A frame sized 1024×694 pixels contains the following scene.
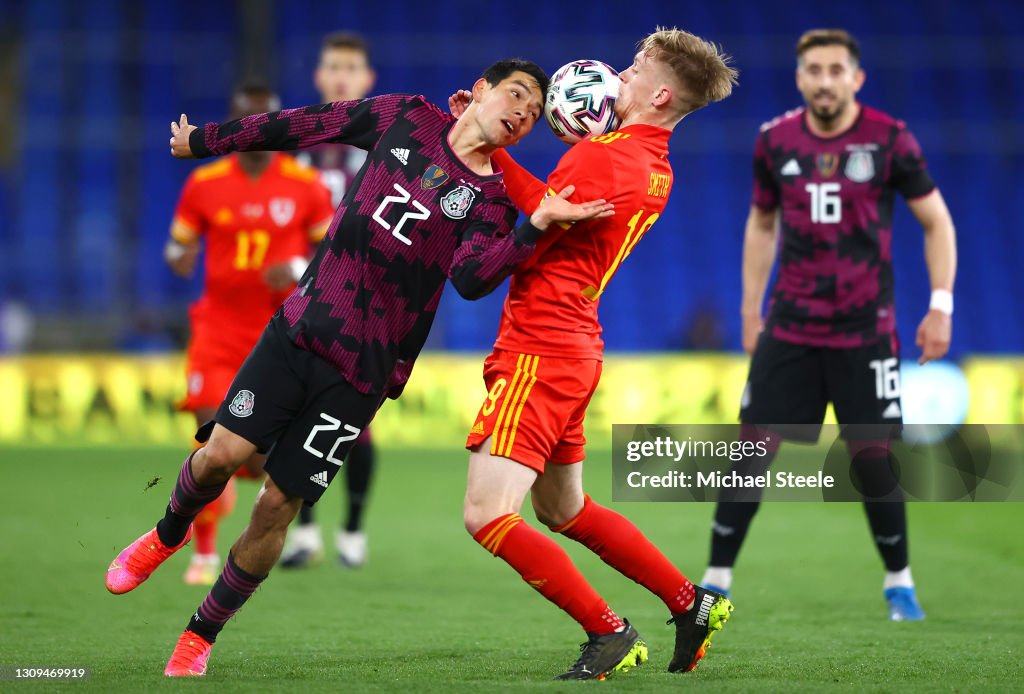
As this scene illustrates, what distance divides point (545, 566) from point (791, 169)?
2539 mm

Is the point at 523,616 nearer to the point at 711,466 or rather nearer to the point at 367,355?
the point at 711,466

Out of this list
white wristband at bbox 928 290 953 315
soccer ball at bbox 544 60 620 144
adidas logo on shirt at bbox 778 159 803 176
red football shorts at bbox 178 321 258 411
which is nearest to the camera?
soccer ball at bbox 544 60 620 144

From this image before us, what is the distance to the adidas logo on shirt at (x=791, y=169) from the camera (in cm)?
614

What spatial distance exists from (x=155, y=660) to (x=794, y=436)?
2793 millimetres

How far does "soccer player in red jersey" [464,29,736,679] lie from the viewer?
4352mm

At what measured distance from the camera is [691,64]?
14.8 ft

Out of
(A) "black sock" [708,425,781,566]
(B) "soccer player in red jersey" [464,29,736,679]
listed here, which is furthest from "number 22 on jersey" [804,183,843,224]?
(B) "soccer player in red jersey" [464,29,736,679]

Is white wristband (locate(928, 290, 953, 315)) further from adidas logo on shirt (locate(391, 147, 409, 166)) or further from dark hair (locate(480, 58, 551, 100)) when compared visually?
adidas logo on shirt (locate(391, 147, 409, 166))

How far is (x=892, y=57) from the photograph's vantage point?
740 inches

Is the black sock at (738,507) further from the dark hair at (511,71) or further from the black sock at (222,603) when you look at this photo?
the black sock at (222,603)

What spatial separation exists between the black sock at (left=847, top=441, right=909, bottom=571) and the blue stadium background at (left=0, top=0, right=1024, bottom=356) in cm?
1029

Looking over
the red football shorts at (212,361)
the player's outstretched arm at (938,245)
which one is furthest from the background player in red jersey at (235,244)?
the player's outstretched arm at (938,245)

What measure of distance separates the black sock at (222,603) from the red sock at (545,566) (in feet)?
2.57

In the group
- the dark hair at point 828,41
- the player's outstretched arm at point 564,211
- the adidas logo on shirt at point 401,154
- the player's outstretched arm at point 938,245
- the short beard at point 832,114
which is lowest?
the player's outstretched arm at point 938,245
